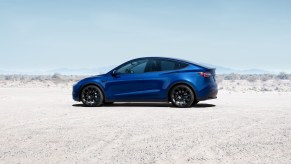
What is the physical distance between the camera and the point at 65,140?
8.28 metres

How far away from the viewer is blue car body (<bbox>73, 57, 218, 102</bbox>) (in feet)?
46.8

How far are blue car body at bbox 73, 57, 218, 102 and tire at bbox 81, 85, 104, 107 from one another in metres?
0.11

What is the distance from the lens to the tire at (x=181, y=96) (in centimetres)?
1429

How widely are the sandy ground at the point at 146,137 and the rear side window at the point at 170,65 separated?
2024mm

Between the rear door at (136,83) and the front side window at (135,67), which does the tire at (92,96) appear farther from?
the front side window at (135,67)

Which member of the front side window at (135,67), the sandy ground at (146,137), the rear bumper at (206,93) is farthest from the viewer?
the front side window at (135,67)

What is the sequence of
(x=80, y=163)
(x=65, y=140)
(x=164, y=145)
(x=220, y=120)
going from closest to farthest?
(x=80, y=163)
(x=164, y=145)
(x=65, y=140)
(x=220, y=120)

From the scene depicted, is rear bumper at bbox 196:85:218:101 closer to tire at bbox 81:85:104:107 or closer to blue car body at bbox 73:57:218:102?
blue car body at bbox 73:57:218:102

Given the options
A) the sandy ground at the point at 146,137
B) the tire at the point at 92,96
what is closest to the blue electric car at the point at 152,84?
the tire at the point at 92,96

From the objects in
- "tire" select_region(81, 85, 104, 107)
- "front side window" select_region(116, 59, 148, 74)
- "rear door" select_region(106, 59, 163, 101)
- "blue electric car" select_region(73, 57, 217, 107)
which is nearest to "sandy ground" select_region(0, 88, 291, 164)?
"blue electric car" select_region(73, 57, 217, 107)

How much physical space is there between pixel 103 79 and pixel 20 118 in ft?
12.1

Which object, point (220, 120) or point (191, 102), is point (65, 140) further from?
point (191, 102)

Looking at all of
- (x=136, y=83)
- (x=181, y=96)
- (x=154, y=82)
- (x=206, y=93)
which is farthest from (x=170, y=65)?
(x=206, y=93)

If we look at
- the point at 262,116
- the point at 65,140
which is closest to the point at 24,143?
the point at 65,140
